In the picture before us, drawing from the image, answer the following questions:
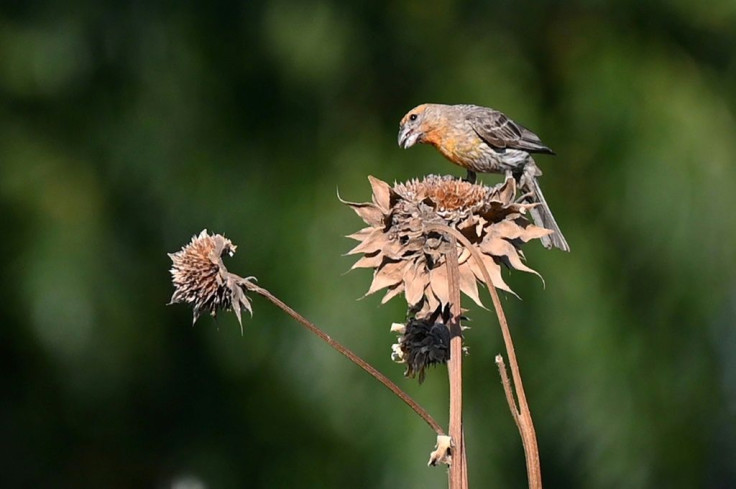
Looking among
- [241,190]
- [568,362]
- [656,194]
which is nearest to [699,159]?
[656,194]

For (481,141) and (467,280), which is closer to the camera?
(467,280)

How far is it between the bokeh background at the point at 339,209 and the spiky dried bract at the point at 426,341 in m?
1.72

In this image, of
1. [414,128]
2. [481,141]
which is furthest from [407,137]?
[481,141]

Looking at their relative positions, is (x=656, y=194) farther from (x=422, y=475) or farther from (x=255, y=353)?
(x=255, y=353)

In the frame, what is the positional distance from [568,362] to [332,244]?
2.36 feet

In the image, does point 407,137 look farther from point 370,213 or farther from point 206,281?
point 206,281

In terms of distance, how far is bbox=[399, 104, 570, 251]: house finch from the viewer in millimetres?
2377

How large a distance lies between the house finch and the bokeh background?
651mm

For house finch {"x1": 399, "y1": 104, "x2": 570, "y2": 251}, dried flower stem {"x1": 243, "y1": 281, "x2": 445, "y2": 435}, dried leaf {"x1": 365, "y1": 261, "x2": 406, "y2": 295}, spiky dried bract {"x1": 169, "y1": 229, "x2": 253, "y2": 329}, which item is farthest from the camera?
house finch {"x1": 399, "y1": 104, "x2": 570, "y2": 251}

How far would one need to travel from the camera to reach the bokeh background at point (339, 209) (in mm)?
3186

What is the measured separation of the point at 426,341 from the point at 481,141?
1.13 meters

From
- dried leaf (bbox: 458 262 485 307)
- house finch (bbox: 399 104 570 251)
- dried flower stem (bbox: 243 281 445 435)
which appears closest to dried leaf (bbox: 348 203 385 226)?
dried leaf (bbox: 458 262 485 307)

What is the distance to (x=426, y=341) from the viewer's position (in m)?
1.33

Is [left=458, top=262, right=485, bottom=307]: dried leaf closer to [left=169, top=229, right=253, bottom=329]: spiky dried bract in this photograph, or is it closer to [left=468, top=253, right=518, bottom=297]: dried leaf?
[left=468, top=253, right=518, bottom=297]: dried leaf
